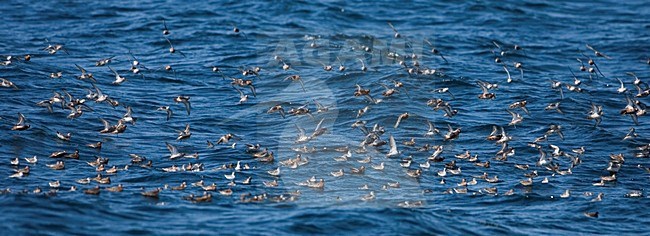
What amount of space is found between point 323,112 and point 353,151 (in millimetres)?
5580

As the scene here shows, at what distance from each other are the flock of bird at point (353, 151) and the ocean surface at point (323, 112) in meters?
0.18

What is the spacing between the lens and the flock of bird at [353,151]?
111 ft

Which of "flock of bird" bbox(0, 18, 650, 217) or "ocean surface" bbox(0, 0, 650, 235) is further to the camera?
"flock of bird" bbox(0, 18, 650, 217)

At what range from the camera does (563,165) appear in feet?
124

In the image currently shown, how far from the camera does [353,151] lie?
1512 inches

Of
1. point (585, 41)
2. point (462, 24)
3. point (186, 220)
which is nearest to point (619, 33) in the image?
point (585, 41)

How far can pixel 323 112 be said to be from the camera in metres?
43.7

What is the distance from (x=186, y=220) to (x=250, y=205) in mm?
2532

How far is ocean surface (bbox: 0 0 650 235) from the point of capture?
102 ft

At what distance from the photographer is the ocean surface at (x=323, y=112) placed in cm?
3102

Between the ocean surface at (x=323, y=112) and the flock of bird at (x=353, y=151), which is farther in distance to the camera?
the flock of bird at (x=353, y=151)

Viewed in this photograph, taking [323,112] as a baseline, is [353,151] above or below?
above

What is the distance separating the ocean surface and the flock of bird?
0.61 ft

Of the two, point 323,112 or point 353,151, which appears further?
point 323,112
